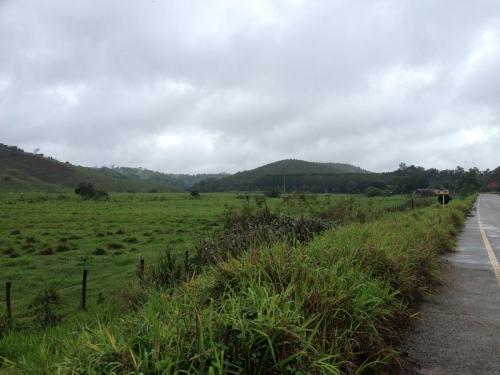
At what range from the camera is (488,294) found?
7555mm

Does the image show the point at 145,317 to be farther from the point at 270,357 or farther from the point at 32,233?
the point at 32,233

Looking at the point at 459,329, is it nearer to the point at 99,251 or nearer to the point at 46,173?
the point at 99,251

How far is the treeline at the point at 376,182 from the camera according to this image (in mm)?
118750

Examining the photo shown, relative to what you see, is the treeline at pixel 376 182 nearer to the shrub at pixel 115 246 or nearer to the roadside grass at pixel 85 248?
the roadside grass at pixel 85 248

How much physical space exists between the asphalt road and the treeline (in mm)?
91410

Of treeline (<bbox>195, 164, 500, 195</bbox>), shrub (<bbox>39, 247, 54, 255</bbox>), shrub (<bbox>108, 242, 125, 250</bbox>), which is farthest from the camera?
treeline (<bbox>195, 164, 500, 195</bbox>)

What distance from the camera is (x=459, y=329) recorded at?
5.59m

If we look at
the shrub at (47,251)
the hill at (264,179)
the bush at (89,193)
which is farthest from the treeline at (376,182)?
the shrub at (47,251)

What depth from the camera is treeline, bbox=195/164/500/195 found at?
390 ft

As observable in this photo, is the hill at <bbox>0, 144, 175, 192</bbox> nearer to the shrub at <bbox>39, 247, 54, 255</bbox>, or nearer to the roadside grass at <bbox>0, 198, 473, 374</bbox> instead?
the shrub at <bbox>39, 247, 54, 255</bbox>

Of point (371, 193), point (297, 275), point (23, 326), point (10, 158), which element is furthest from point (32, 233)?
point (10, 158)

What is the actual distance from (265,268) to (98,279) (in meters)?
10.7

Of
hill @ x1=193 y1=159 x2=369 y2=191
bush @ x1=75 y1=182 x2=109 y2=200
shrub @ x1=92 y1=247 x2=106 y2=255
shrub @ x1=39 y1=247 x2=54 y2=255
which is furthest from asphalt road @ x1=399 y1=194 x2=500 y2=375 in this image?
hill @ x1=193 y1=159 x2=369 y2=191

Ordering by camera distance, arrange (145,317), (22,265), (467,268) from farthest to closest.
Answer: (22,265) < (467,268) < (145,317)
